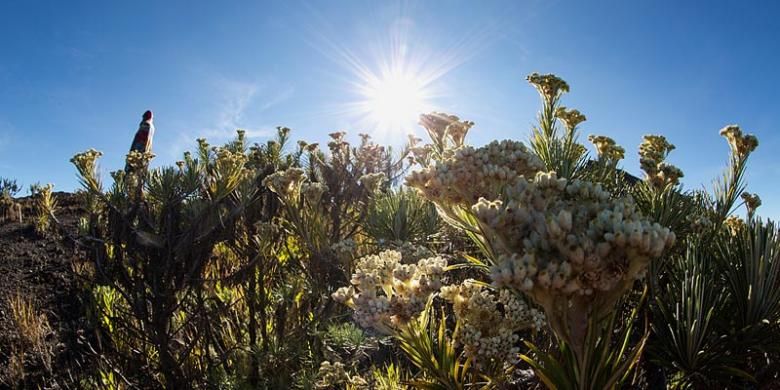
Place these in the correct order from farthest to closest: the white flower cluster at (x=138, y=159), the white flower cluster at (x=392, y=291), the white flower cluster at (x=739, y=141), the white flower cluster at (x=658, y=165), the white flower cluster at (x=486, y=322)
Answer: the white flower cluster at (x=138, y=159), the white flower cluster at (x=739, y=141), the white flower cluster at (x=658, y=165), the white flower cluster at (x=486, y=322), the white flower cluster at (x=392, y=291)

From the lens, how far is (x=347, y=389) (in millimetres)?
2299

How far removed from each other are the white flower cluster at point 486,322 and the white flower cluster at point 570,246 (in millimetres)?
415

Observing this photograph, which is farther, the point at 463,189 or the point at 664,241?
the point at 463,189

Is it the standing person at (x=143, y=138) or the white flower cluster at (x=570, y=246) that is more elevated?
the standing person at (x=143, y=138)

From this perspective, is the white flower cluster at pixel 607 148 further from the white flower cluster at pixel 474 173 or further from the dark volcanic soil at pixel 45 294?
the dark volcanic soil at pixel 45 294

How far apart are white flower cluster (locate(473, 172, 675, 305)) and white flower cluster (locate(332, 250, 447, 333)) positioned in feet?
1.08

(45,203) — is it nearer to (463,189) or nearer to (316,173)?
(316,173)

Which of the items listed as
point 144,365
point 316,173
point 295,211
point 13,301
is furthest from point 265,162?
point 13,301

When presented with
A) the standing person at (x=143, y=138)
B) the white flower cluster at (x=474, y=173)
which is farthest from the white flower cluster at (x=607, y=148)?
the standing person at (x=143, y=138)

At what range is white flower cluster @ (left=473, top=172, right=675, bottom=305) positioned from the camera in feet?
3.30

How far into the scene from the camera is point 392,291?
1500 millimetres

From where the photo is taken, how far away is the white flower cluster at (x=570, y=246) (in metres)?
1.01

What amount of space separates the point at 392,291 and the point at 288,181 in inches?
44.6

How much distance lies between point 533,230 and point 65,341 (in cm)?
647
